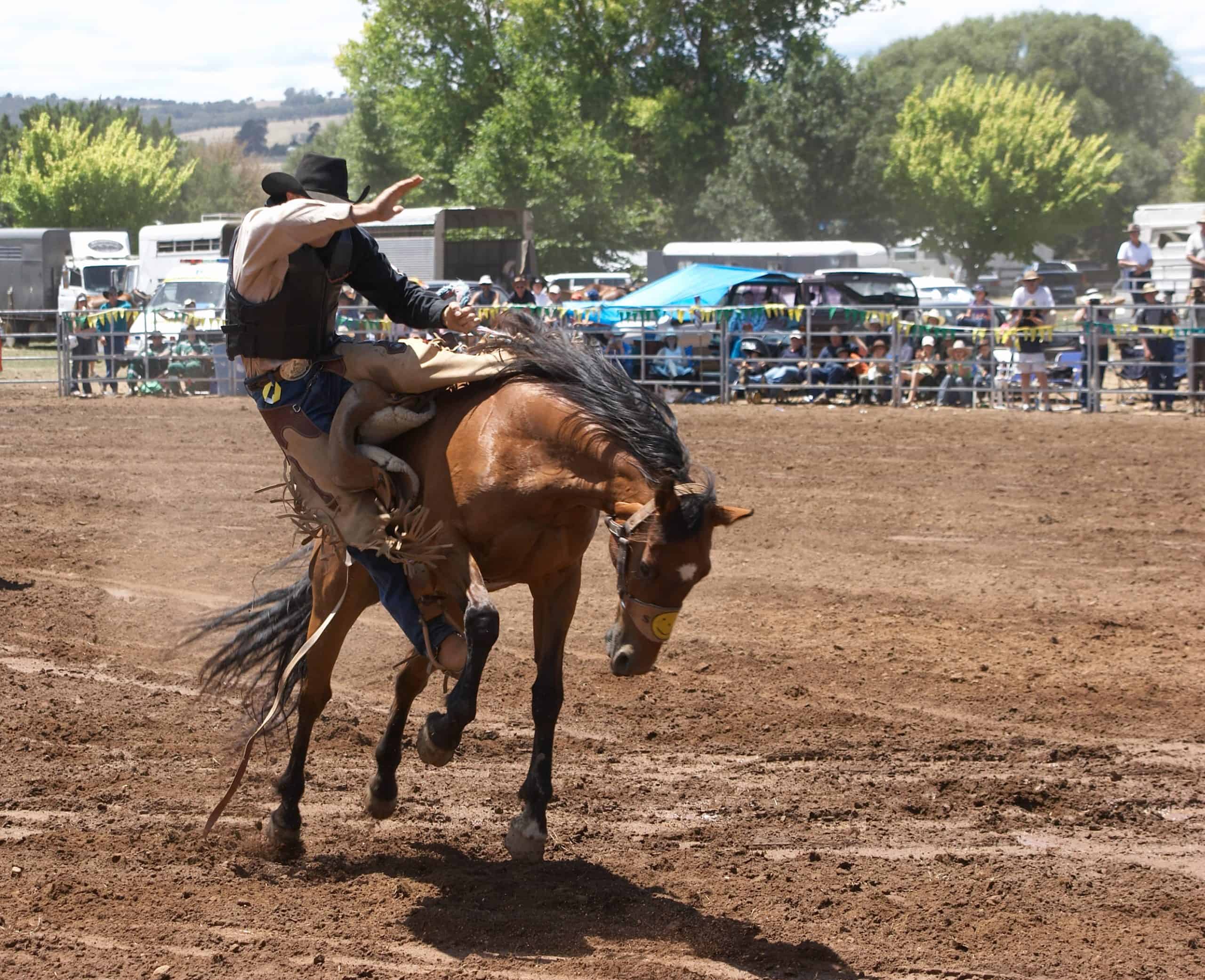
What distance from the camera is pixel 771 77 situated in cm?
4912

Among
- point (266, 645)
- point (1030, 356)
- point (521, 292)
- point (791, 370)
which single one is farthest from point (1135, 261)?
point (266, 645)

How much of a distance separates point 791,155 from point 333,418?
43.2 meters

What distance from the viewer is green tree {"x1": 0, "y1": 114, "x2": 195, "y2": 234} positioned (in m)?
50.1

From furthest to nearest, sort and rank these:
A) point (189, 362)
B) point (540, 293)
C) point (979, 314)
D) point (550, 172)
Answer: point (550, 172)
point (540, 293)
point (189, 362)
point (979, 314)

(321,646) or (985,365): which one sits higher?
(985,365)

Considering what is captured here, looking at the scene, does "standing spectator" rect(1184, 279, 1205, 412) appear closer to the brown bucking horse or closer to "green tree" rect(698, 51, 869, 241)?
the brown bucking horse

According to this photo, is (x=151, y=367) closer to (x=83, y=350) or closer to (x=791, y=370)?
(x=83, y=350)

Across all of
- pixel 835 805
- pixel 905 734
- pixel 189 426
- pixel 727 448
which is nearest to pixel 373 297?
pixel 835 805

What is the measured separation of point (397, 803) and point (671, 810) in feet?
3.42

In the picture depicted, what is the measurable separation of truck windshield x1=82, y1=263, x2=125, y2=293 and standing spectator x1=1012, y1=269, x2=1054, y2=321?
2470cm

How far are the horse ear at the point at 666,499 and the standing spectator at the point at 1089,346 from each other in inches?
523

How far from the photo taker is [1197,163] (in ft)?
188

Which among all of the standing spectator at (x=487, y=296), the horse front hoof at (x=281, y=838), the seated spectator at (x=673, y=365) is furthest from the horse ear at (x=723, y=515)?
the standing spectator at (x=487, y=296)

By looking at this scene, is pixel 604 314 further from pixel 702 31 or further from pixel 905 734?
pixel 702 31
